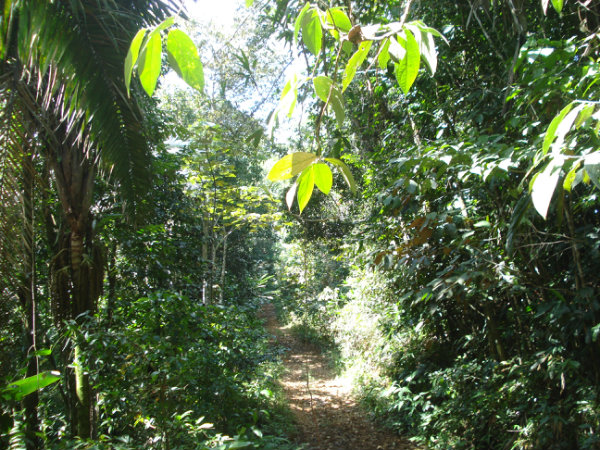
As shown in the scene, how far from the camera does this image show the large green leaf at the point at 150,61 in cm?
63

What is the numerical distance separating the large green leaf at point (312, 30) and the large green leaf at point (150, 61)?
315mm

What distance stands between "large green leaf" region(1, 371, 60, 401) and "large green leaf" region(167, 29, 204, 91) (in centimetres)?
217

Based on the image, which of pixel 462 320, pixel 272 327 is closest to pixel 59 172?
pixel 462 320

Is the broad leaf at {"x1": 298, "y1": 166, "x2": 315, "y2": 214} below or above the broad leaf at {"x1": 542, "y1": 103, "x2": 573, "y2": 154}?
above

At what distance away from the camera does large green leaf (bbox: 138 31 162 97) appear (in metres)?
0.63

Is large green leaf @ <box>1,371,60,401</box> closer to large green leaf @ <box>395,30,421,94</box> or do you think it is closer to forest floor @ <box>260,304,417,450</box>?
large green leaf @ <box>395,30,421,94</box>

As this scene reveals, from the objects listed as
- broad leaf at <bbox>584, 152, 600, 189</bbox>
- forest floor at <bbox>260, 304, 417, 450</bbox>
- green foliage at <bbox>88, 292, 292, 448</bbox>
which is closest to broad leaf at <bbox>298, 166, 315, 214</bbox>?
broad leaf at <bbox>584, 152, 600, 189</bbox>

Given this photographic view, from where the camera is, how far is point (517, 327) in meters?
3.63

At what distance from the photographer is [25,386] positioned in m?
2.23

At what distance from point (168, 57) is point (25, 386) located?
7.84ft

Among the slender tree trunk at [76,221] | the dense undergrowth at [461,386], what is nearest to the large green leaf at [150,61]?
the slender tree trunk at [76,221]

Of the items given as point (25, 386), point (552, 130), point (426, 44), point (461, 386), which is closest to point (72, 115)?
point (25, 386)

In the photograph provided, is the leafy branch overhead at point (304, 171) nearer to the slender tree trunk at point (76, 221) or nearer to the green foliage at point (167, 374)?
the green foliage at point (167, 374)

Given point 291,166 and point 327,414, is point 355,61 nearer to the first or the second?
point 291,166
